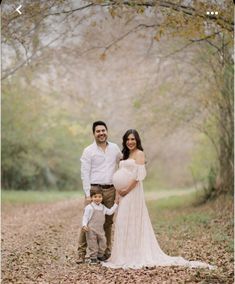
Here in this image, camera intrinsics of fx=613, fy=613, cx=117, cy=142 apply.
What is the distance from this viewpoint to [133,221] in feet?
29.5

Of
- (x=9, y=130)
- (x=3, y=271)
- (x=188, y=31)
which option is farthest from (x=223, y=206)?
(x=9, y=130)

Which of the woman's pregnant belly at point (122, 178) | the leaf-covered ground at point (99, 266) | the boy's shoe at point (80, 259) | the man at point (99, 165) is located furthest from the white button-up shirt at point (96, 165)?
the leaf-covered ground at point (99, 266)

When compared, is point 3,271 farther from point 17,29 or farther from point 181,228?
point 181,228

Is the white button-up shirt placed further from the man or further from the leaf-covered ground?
the leaf-covered ground

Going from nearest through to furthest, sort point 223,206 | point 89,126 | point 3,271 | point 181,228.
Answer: point 3,271, point 181,228, point 223,206, point 89,126

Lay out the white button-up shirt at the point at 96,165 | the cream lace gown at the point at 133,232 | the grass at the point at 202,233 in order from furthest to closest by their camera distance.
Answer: the grass at the point at 202,233
the white button-up shirt at the point at 96,165
the cream lace gown at the point at 133,232

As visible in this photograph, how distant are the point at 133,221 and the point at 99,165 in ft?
3.17

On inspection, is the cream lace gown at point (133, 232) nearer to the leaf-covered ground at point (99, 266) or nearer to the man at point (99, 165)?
the man at point (99, 165)

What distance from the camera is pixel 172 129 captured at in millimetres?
20500

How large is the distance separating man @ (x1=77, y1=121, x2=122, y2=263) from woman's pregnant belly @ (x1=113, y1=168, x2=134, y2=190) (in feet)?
0.39

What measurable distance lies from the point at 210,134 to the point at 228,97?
3.40 m

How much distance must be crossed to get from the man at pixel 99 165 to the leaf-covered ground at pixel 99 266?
2.66ft

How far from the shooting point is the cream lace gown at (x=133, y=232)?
877 centimetres

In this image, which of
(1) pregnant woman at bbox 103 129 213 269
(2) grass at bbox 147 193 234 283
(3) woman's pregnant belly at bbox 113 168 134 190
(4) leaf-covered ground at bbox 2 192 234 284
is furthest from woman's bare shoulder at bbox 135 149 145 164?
(2) grass at bbox 147 193 234 283
